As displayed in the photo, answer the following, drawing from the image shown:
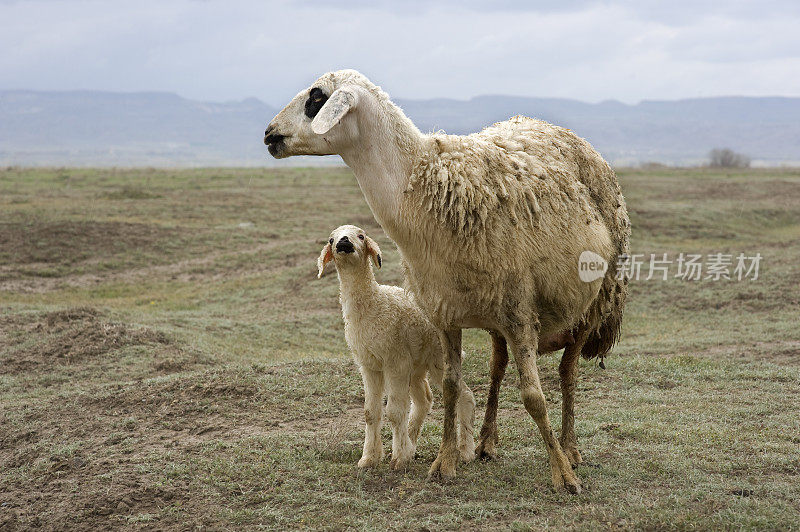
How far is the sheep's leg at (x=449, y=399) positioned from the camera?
623cm

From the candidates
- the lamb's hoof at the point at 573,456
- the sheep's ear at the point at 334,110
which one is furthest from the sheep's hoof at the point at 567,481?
the sheep's ear at the point at 334,110

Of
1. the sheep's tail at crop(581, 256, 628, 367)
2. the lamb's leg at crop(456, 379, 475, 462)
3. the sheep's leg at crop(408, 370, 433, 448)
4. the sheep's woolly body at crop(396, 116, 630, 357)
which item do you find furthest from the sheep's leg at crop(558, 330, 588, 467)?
the sheep's leg at crop(408, 370, 433, 448)

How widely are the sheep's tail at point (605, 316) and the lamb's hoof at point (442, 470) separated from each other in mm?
1830

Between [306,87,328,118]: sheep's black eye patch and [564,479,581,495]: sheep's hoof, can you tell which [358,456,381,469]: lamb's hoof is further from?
[306,87,328,118]: sheep's black eye patch

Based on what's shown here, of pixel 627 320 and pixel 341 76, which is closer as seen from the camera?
pixel 341 76

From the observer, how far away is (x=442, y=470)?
6.43 metres

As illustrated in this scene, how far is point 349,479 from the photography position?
6.49 meters

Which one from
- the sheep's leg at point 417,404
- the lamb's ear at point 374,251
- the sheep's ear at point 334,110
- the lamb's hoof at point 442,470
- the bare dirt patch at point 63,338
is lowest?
the bare dirt patch at point 63,338

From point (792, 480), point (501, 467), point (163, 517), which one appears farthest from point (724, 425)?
point (163, 517)

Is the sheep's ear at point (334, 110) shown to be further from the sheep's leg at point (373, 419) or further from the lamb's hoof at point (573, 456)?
the lamb's hoof at point (573, 456)

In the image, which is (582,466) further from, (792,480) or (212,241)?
(212,241)

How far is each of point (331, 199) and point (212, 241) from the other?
15.5m

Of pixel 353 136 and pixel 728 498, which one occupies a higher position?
pixel 353 136

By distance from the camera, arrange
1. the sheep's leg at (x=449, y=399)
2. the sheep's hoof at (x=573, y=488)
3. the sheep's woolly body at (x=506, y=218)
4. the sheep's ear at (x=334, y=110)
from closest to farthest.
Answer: the sheep's ear at (x=334, y=110)
the sheep's woolly body at (x=506, y=218)
the sheep's hoof at (x=573, y=488)
the sheep's leg at (x=449, y=399)
